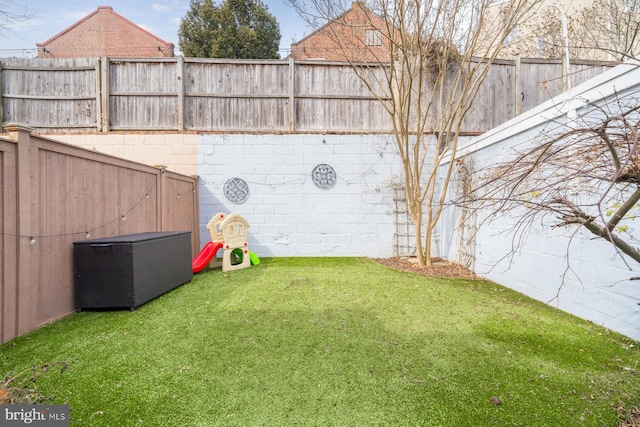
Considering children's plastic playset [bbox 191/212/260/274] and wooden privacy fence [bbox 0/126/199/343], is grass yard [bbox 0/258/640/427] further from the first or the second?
children's plastic playset [bbox 191/212/260/274]

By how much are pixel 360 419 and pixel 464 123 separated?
6.40m

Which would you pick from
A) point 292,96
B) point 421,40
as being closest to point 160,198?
point 292,96

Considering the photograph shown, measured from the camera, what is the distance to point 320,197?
644 centimetres

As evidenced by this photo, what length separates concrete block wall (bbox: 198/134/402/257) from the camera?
21.0ft

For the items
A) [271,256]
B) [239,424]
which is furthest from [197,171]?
[239,424]

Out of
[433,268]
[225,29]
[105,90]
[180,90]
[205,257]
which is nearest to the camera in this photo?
[205,257]

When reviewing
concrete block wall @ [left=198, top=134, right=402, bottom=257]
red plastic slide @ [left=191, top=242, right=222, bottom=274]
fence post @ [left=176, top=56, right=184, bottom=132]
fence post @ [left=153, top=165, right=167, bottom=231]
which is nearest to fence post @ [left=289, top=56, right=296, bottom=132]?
concrete block wall @ [left=198, top=134, right=402, bottom=257]

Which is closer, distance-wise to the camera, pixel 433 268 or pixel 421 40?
pixel 421 40

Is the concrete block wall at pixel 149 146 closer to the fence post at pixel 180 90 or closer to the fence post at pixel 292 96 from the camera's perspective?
the fence post at pixel 180 90

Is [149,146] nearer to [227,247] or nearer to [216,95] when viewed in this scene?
[216,95]

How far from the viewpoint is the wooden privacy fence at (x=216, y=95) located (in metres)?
6.14

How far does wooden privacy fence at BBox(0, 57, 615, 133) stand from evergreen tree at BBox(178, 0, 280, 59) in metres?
10.5

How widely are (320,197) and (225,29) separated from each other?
13.8 metres

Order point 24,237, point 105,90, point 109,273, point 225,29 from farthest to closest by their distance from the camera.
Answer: point 225,29
point 105,90
point 109,273
point 24,237
